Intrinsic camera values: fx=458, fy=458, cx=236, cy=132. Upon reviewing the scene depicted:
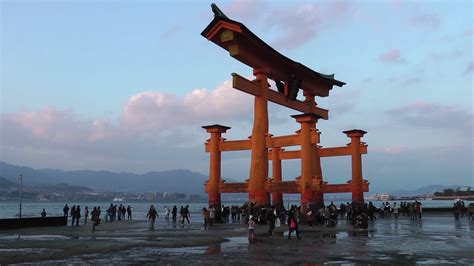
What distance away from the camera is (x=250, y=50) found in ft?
97.7

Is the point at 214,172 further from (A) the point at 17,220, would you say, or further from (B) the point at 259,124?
(A) the point at 17,220

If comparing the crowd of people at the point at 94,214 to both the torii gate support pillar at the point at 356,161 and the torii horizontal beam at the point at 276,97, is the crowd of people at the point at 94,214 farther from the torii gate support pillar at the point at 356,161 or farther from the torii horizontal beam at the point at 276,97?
the torii gate support pillar at the point at 356,161

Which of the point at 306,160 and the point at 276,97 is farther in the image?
the point at 276,97

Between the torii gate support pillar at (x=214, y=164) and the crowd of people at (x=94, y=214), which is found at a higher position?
the torii gate support pillar at (x=214, y=164)

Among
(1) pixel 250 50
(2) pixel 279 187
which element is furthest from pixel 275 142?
(1) pixel 250 50

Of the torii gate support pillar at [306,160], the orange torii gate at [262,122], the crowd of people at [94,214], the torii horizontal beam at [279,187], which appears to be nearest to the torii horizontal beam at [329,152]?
the torii horizontal beam at [279,187]

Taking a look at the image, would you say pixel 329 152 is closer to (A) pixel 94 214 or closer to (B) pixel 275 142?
(B) pixel 275 142

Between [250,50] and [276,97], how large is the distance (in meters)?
4.67

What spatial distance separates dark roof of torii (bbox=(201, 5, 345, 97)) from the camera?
2803 cm

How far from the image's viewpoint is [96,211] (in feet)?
85.6

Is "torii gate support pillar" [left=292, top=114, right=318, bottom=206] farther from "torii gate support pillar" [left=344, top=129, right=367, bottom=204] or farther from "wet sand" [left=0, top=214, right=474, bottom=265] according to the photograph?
"wet sand" [left=0, top=214, right=474, bottom=265]

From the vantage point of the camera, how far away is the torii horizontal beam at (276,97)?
2811cm

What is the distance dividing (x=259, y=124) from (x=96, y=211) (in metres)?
11.9

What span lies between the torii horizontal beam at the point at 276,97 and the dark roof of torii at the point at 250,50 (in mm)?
1427
